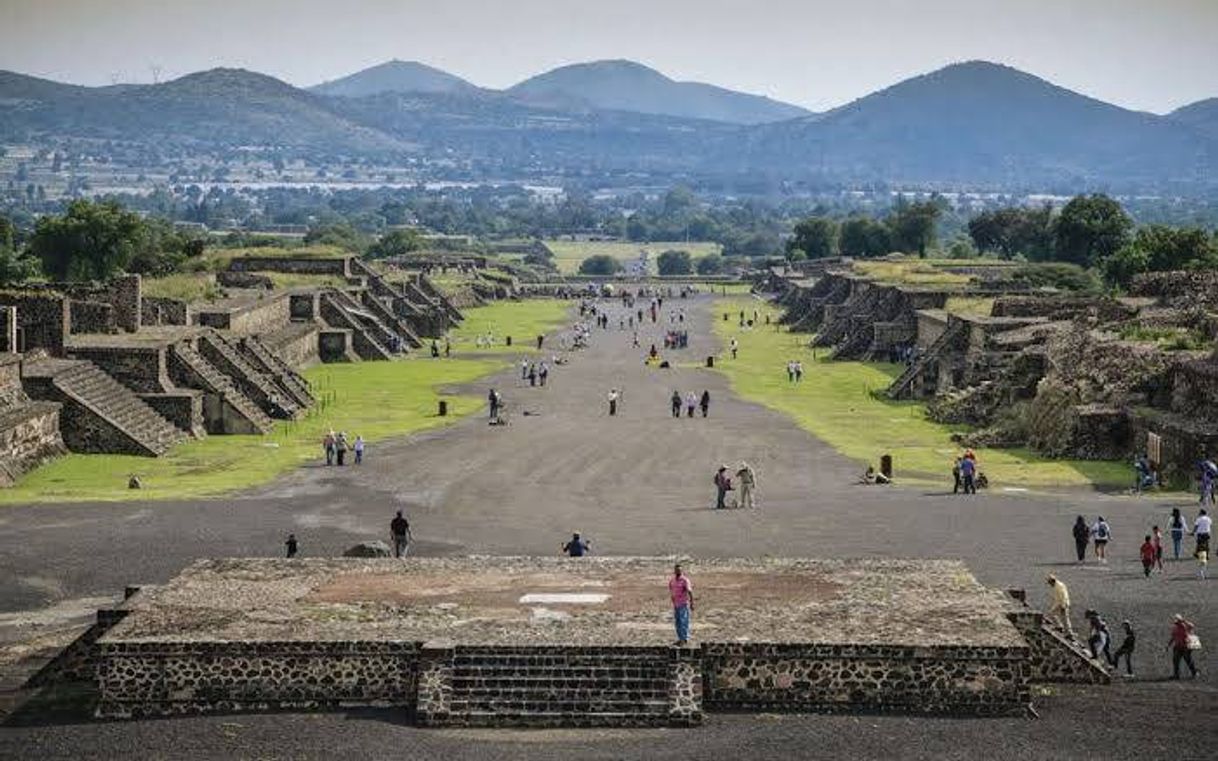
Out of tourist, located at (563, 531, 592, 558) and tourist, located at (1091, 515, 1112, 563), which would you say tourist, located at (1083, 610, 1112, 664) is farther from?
tourist, located at (563, 531, 592, 558)

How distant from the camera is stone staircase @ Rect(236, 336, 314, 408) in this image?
63000 millimetres

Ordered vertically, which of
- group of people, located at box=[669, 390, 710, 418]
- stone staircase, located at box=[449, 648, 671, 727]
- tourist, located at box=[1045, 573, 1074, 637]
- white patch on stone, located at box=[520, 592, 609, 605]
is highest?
tourist, located at box=[1045, 573, 1074, 637]

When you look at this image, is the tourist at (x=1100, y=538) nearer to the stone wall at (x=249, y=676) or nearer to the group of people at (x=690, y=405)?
the stone wall at (x=249, y=676)

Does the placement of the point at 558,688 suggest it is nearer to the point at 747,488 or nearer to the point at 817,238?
the point at 747,488

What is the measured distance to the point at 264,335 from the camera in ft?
244

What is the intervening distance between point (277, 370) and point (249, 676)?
3921 cm

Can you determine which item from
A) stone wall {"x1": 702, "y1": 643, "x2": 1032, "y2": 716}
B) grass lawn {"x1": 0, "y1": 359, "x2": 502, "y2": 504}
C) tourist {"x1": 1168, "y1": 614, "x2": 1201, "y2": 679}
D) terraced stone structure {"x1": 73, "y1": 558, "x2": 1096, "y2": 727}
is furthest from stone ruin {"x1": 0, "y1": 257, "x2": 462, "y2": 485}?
tourist {"x1": 1168, "y1": 614, "x2": 1201, "y2": 679}

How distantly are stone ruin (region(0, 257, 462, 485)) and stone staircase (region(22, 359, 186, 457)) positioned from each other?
0.12ft

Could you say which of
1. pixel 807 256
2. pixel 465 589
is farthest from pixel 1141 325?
pixel 807 256

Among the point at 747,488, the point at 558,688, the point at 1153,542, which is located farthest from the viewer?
the point at 747,488

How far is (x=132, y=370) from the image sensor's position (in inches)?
2163

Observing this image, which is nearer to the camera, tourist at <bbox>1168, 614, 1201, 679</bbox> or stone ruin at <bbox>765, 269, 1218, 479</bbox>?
tourist at <bbox>1168, 614, 1201, 679</bbox>

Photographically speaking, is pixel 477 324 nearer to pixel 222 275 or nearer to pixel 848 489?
pixel 222 275

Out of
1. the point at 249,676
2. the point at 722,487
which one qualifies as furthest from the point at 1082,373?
the point at 249,676
